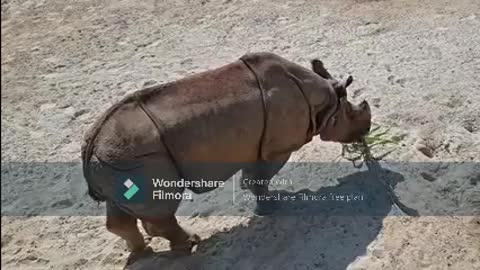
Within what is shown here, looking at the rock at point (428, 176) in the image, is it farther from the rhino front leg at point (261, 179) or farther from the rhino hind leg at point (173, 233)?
the rhino hind leg at point (173, 233)

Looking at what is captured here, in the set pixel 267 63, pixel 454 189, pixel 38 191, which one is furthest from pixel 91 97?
pixel 454 189

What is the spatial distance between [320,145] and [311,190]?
583 mm

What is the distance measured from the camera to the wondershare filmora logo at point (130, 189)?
408cm

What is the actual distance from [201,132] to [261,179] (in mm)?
828

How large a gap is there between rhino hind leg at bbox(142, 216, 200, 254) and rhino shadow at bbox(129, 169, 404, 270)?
7 cm

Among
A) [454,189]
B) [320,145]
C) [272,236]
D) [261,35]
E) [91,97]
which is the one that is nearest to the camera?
[272,236]

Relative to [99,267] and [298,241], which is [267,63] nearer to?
[298,241]

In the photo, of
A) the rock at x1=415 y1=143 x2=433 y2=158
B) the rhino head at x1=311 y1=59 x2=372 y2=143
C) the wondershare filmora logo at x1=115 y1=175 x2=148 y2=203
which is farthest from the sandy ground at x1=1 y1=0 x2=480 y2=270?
the wondershare filmora logo at x1=115 y1=175 x2=148 y2=203

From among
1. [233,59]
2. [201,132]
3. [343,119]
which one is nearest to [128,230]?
[201,132]

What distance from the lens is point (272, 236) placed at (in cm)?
483

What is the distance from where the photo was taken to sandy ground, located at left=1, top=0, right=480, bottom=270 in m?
4.72

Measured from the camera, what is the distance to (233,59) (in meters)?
7.18

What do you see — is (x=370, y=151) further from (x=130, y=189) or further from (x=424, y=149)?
(x=130, y=189)

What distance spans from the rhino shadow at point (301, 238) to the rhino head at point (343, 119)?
401 mm
